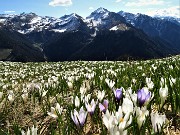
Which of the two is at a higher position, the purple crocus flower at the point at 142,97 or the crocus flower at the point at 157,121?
the purple crocus flower at the point at 142,97

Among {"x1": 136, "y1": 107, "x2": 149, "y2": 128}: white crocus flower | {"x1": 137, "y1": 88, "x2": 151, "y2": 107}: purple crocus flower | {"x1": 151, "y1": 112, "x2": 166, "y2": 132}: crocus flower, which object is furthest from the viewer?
{"x1": 137, "y1": 88, "x2": 151, "y2": 107}: purple crocus flower

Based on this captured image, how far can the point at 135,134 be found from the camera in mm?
3268

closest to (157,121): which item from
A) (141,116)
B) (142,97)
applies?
(141,116)

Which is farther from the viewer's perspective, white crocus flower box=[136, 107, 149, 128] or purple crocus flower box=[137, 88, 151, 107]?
purple crocus flower box=[137, 88, 151, 107]

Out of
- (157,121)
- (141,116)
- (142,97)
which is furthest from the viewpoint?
(142,97)

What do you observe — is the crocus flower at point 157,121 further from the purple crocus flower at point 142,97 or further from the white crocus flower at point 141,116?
the purple crocus flower at point 142,97

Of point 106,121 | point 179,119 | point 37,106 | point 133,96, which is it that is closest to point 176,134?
point 179,119

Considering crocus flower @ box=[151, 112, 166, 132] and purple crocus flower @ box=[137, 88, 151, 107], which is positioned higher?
purple crocus flower @ box=[137, 88, 151, 107]

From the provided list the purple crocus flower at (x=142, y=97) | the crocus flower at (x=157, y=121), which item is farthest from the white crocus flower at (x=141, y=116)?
the purple crocus flower at (x=142, y=97)

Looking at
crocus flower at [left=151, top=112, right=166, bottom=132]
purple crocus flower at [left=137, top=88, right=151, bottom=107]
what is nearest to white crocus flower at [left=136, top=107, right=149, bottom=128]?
crocus flower at [left=151, top=112, right=166, bottom=132]

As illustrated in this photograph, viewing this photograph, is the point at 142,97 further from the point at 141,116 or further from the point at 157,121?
the point at 157,121

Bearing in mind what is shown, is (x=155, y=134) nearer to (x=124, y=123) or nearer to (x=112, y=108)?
(x=124, y=123)

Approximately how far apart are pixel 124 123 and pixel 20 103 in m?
5.20

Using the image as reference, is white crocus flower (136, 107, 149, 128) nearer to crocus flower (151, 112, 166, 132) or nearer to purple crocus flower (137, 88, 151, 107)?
crocus flower (151, 112, 166, 132)
